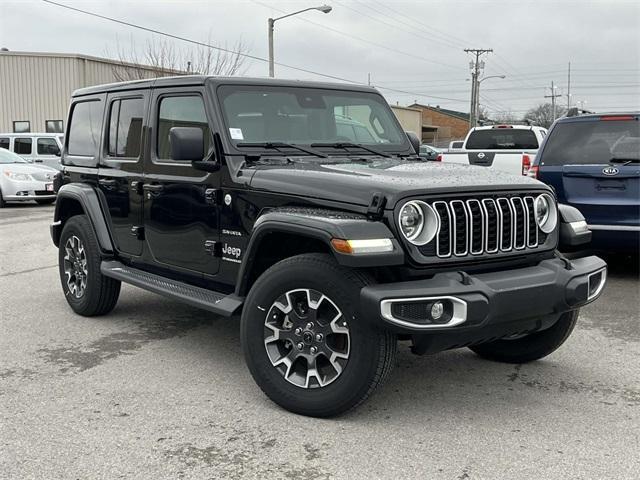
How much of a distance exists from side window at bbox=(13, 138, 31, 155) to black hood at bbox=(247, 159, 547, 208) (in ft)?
59.6

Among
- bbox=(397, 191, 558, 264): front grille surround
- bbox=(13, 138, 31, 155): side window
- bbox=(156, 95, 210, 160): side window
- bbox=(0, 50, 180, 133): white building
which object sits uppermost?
bbox=(0, 50, 180, 133): white building

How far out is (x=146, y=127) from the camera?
530cm

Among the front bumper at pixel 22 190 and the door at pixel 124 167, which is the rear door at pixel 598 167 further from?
the front bumper at pixel 22 190

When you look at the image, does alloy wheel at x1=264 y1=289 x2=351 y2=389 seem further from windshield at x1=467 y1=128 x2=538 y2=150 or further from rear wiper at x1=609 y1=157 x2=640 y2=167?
windshield at x1=467 y1=128 x2=538 y2=150

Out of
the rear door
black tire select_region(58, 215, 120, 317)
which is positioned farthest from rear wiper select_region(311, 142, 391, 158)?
the rear door

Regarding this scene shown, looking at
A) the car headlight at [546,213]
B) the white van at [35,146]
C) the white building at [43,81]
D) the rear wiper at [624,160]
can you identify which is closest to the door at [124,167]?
the car headlight at [546,213]

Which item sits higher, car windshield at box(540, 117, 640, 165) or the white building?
the white building

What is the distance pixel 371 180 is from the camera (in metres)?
3.76

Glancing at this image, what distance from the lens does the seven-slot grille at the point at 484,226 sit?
3.64 meters

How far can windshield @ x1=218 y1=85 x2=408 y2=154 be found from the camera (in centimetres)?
472

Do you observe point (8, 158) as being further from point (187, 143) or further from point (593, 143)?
point (187, 143)

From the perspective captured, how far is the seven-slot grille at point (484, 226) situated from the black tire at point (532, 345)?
0.70 m

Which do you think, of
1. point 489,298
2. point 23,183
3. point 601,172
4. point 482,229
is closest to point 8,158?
point 23,183

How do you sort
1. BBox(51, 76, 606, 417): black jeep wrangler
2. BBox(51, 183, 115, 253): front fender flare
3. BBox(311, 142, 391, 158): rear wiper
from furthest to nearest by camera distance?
BBox(51, 183, 115, 253): front fender flare
BBox(311, 142, 391, 158): rear wiper
BBox(51, 76, 606, 417): black jeep wrangler
